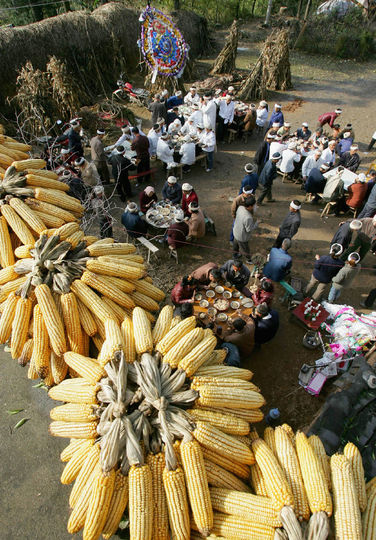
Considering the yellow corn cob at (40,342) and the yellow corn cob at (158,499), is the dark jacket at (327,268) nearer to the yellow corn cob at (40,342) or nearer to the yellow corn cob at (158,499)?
the yellow corn cob at (158,499)

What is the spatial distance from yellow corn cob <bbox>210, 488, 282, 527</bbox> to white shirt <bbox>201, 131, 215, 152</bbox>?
1177cm

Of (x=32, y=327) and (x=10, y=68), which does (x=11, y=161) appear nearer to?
(x=32, y=327)

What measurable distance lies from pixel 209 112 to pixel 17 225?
11244 mm

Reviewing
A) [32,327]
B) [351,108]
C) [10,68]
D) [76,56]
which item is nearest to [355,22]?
[351,108]

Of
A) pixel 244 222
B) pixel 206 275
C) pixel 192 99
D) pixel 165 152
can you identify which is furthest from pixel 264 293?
pixel 192 99

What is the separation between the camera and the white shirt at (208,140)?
40.9 ft

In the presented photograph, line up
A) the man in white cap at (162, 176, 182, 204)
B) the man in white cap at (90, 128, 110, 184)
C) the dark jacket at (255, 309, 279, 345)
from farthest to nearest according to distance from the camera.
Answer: the man in white cap at (90, 128, 110, 184) < the man in white cap at (162, 176, 182, 204) < the dark jacket at (255, 309, 279, 345)

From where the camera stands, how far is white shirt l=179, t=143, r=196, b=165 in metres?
12.1

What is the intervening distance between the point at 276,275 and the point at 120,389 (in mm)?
5767

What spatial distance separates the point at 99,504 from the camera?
3094 mm

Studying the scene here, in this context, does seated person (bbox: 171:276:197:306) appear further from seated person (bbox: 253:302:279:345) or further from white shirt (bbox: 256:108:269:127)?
white shirt (bbox: 256:108:269:127)

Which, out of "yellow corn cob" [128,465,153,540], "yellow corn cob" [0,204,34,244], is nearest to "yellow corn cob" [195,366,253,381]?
"yellow corn cob" [128,465,153,540]

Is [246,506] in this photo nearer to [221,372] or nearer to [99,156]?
[221,372]

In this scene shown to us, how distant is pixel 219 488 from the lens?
130 inches
